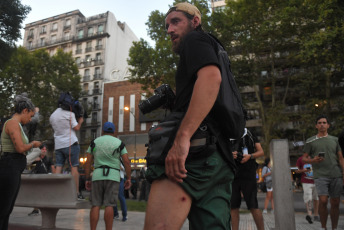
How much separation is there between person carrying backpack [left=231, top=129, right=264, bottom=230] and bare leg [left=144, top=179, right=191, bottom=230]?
2.79 metres

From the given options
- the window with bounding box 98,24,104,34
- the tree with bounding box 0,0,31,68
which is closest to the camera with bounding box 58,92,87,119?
the tree with bounding box 0,0,31,68

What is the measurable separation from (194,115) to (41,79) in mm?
39002

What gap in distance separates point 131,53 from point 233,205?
72.6 ft

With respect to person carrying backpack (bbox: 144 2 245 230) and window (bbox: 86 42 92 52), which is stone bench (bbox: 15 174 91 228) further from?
window (bbox: 86 42 92 52)

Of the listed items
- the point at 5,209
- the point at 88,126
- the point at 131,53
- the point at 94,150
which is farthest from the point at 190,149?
the point at 88,126

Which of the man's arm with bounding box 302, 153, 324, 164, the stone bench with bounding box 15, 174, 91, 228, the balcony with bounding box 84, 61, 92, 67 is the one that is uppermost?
the balcony with bounding box 84, 61, 92, 67

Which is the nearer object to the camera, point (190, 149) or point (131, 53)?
point (190, 149)

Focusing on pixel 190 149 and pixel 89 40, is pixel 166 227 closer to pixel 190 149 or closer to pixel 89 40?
pixel 190 149

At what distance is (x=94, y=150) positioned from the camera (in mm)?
4703

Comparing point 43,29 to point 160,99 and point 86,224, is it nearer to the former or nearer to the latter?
point 86,224

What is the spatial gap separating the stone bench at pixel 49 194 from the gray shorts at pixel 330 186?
3855 millimetres

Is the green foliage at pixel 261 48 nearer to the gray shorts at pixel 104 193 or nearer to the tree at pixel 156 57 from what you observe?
the tree at pixel 156 57

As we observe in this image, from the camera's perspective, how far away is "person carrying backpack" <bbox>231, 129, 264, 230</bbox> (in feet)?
14.1

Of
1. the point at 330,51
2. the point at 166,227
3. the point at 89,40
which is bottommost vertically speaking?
the point at 166,227
